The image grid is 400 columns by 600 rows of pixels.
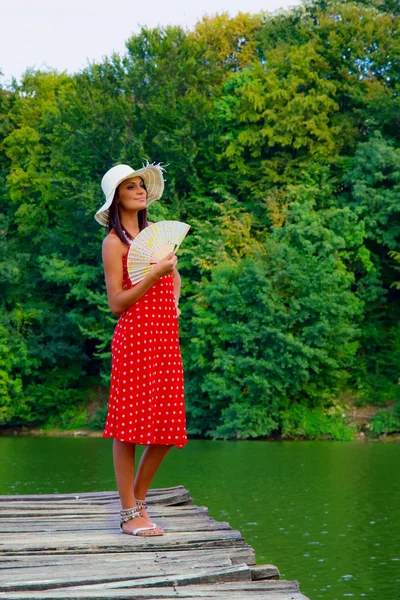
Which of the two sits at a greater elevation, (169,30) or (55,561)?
(169,30)

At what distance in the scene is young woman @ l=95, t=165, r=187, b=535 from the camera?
16.5ft

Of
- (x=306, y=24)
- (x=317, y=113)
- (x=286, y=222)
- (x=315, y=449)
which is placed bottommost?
(x=315, y=449)

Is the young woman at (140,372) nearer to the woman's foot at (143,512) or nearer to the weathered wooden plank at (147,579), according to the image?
the woman's foot at (143,512)

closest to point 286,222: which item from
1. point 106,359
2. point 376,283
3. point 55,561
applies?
point 376,283

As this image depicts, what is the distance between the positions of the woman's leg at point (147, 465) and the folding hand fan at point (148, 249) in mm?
893

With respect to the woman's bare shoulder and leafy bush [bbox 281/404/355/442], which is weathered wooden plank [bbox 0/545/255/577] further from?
leafy bush [bbox 281/404/355/442]

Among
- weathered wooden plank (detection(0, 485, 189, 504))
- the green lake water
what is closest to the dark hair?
weathered wooden plank (detection(0, 485, 189, 504))

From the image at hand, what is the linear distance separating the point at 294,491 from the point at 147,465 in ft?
28.4

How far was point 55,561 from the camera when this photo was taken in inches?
166

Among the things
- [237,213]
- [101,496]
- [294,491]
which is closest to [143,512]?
[101,496]

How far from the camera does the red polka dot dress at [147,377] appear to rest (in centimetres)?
503

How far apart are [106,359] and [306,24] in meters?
12.7

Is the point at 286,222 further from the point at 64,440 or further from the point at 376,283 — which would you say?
the point at 64,440

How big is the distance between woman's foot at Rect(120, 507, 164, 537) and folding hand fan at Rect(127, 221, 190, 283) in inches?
46.7
